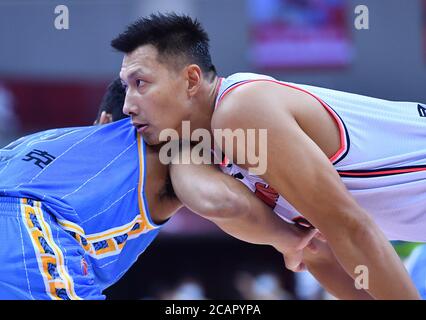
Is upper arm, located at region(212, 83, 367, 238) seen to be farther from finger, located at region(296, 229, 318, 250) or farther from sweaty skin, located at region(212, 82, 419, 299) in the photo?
finger, located at region(296, 229, 318, 250)

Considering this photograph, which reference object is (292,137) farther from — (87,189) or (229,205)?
(87,189)

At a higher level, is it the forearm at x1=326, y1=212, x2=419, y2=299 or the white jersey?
the white jersey

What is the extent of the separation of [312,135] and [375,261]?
516mm

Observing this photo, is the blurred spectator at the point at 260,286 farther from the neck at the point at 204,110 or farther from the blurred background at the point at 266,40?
the neck at the point at 204,110

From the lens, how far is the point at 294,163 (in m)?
2.57

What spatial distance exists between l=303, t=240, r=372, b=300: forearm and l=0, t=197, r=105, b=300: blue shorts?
107cm

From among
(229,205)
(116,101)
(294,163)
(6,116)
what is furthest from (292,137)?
(6,116)

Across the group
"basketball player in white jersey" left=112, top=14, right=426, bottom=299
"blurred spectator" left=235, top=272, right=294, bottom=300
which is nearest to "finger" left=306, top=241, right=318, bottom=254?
"basketball player in white jersey" left=112, top=14, right=426, bottom=299

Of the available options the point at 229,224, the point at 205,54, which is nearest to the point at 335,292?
the point at 229,224

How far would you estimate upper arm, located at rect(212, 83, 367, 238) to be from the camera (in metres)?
2.54

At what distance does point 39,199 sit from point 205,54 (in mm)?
900

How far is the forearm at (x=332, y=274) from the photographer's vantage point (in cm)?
324

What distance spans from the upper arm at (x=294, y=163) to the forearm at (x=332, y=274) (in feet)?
2.25

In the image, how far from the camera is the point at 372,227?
253cm
